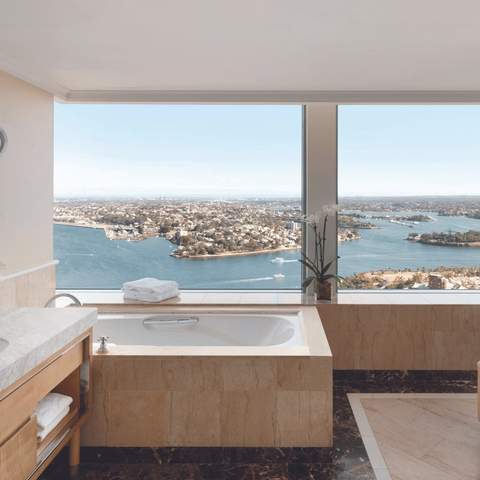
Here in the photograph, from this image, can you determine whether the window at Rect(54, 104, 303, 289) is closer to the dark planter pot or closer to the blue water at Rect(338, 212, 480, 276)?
the dark planter pot

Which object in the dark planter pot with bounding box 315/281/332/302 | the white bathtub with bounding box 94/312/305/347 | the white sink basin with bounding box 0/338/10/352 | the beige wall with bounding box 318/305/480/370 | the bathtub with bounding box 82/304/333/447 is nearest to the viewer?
the white sink basin with bounding box 0/338/10/352

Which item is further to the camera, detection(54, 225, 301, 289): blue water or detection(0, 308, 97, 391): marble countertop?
detection(54, 225, 301, 289): blue water

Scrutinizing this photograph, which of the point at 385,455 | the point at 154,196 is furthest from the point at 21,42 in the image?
the point at 385,455

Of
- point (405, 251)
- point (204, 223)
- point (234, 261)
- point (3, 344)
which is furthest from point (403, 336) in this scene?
point (3, 344)

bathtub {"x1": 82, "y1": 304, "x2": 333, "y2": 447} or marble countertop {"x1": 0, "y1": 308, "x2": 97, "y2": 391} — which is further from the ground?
marble countertop {"x1": 0, "y1": 308, "x2": 97, "y2": 391}

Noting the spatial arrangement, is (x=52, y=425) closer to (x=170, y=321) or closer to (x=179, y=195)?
(x=170, y=321)

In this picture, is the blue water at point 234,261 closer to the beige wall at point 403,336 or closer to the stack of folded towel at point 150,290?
the stack of folded towel at point 150,290

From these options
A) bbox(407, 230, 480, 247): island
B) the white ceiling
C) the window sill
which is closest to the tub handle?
the window sill
